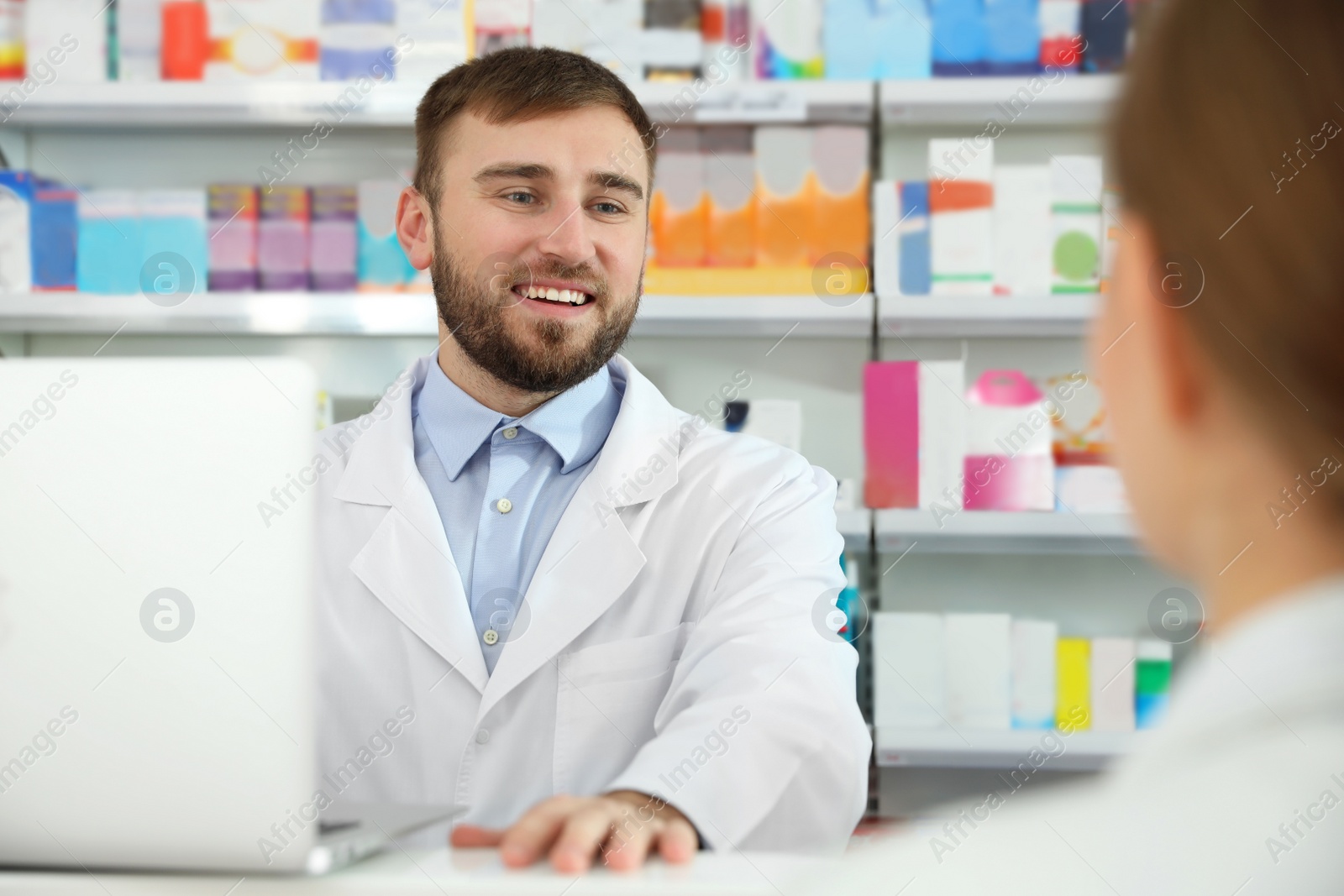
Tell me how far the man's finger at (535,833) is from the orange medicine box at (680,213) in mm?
1725

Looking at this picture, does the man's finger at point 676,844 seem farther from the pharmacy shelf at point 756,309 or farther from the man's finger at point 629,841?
the pharmacy shelf at point 756,309

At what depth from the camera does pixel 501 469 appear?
1.56 meters

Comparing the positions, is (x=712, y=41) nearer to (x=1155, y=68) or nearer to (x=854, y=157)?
(x=854, y=157)

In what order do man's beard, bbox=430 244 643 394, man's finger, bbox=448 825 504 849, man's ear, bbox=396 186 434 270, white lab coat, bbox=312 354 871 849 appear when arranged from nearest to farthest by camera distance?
man's finger, bbox=448 825 504 849, white lab coat, bbox=312 354 871 849, man's beard, bbox=430 244 643 394, man's ear, bbox=396 186 434 270

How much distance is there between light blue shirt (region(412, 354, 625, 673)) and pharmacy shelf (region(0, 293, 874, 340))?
0.62 meters

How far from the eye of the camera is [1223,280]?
0.35 metres

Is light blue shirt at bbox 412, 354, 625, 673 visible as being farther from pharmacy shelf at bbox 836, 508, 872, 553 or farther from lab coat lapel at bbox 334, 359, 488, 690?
pharmacy shelf at bbox 836, 508, 872, 553

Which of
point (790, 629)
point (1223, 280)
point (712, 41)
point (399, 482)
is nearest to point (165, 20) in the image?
point (712, 41)

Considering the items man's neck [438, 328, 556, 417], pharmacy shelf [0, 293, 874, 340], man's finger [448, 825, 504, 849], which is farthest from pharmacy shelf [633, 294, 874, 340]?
man's finger [448, 825, 504, 849]

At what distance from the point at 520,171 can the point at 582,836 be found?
1.22m

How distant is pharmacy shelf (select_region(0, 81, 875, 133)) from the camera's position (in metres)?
2.25

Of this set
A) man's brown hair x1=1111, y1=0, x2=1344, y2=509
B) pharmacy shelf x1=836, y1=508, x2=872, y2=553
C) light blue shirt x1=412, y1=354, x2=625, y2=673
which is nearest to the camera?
man's brown hair x1=1111, y1=0, x2=1344, y2=509

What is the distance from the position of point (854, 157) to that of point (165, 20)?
1458mm

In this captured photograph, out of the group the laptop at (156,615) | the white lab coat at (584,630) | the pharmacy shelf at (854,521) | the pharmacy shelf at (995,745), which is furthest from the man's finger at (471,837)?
the pharmacy shelf at (995,745)
